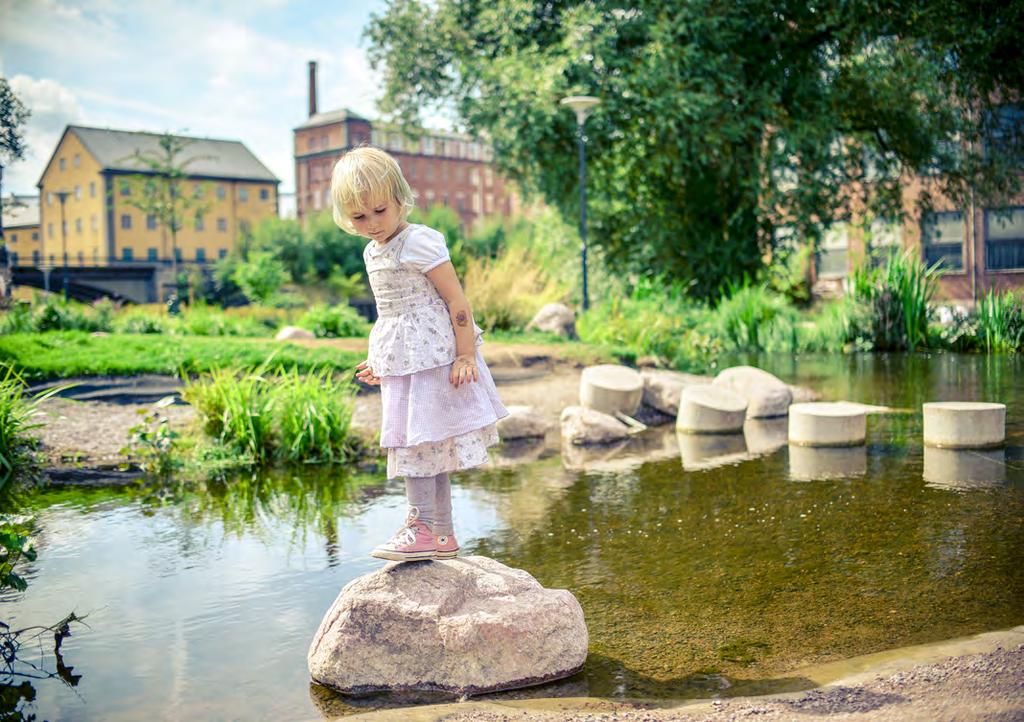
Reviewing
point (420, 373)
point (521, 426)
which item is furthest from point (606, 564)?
point (521, 426)

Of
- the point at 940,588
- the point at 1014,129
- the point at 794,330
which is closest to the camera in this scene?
the point at 940,588

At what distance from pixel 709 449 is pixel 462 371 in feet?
16.7

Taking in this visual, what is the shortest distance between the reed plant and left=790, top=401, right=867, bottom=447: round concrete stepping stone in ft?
28.6

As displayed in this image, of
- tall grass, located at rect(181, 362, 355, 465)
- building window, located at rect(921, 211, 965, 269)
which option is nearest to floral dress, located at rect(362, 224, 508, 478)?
tall grass, located at rect(181, 362, 355, 465)

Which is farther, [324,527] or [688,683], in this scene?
[324,527]

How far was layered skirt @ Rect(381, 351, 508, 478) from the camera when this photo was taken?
3.48 m

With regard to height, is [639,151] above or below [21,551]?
above

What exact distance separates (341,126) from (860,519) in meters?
69.0

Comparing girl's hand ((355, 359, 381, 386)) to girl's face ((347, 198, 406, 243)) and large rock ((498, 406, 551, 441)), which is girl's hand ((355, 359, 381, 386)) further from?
large rock ((498, 406, 551, 441))

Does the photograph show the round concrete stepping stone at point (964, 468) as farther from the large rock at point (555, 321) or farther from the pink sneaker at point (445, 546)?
the large rock at point (555, 321)

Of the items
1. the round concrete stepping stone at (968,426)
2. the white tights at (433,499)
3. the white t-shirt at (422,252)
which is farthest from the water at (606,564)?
the white t-shirt at (422,252)

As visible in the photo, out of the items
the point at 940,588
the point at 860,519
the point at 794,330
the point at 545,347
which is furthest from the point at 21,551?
the point at 794,330

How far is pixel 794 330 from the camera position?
1717 centimetres

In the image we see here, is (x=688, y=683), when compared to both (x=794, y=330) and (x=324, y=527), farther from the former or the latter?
(x=794, y=330)
